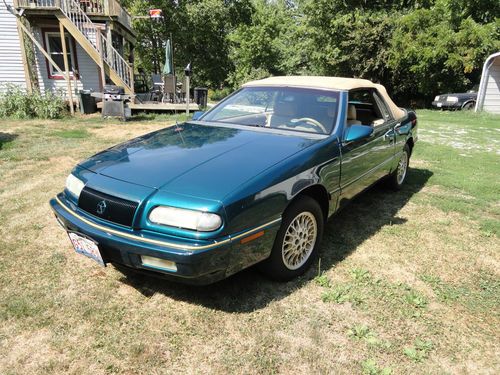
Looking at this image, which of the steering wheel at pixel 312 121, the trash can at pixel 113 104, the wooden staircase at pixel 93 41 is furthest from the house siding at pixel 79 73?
the steering wheel at pixel 312 121

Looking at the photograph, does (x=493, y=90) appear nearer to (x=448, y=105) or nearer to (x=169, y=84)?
(x=448, y=105)

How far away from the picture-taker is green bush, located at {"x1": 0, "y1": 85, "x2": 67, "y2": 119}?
1135cm

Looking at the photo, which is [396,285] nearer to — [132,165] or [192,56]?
[132,165]

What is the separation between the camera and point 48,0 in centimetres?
1288

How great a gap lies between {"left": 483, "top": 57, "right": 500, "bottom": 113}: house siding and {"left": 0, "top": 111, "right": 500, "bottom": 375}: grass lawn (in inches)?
511

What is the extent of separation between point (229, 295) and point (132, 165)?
1.22 metres

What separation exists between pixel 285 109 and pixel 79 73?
1378cm


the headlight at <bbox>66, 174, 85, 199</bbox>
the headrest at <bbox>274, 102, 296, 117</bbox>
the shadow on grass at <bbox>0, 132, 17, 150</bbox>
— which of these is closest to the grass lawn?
the headlight at <bbox>66, 174, 85, 199</bbox>

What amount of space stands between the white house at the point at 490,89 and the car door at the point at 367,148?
42.5ft

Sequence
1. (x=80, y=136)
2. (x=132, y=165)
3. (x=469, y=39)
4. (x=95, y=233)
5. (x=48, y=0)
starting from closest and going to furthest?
(x=95, y=233)
(x=132, y=165)
(x=80, y=136)
(x=48, y=0)
(x=469, y=39)

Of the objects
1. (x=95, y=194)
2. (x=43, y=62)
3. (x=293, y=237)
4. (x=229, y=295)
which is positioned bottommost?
(x=229, y=295)

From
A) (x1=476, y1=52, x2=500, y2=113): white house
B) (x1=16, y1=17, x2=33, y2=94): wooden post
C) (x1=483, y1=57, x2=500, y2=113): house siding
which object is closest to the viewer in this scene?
(x1=16, y1=17, x2=33, y2=94): wooden post

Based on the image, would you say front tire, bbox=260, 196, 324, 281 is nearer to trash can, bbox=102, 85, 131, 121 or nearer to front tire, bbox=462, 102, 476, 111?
trash can, bbox=102, 85, 131, 121

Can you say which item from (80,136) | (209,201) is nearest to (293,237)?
(209,201)
